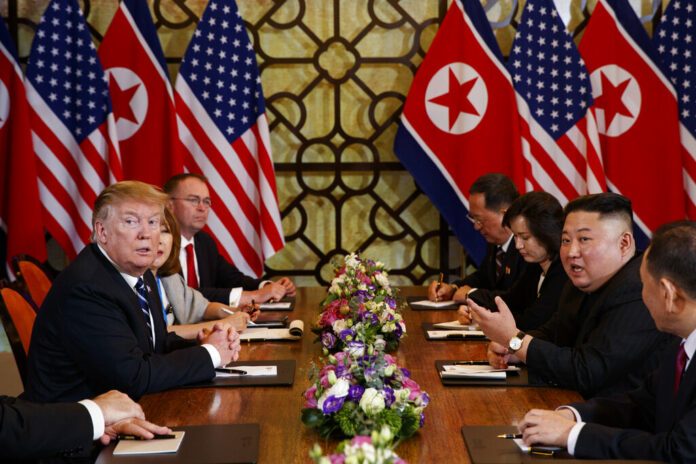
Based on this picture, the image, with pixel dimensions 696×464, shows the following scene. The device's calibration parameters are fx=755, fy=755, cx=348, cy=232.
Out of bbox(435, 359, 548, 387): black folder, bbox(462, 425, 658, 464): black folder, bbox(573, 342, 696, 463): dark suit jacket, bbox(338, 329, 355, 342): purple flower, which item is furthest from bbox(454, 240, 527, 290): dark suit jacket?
bbox(462, 425, 658, 464): black folder

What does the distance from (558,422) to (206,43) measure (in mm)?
4454

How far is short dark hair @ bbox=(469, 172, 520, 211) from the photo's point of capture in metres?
4.65

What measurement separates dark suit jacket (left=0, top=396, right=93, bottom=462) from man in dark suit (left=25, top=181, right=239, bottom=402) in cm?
41

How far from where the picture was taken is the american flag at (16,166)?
5.30 meters

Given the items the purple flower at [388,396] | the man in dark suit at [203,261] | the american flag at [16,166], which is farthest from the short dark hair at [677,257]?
the american flag at [16,166]

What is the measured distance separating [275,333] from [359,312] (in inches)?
29.2

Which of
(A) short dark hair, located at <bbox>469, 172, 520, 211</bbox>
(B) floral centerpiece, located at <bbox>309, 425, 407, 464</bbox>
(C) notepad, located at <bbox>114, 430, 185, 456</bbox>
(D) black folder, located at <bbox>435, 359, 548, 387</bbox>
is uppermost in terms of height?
(B) floral centerpiece, located at <bbox>309, 425, 407, 464</bbox>

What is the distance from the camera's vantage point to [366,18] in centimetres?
584

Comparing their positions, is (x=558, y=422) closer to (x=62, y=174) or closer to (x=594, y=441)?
(x=594, y=441)

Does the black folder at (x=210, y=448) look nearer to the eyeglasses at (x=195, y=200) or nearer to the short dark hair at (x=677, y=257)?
the short dark hair at (x=677, y=257)

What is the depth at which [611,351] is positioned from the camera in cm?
249

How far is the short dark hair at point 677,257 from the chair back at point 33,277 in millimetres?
3404

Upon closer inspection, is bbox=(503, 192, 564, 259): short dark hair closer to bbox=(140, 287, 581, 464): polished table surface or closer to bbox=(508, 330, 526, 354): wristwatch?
bbox=(140, 287, 581, 464): polished table surface

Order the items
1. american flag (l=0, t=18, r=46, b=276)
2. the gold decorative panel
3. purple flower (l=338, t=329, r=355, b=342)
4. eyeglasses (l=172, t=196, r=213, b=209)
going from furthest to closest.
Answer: the gold decorative panel < american flag (l=0, t=18, r=46, b=276) < eyeglasses (l=172, t=196, r=213, b=209) < purple flower (l=338, t=329, r=355, b=342)
